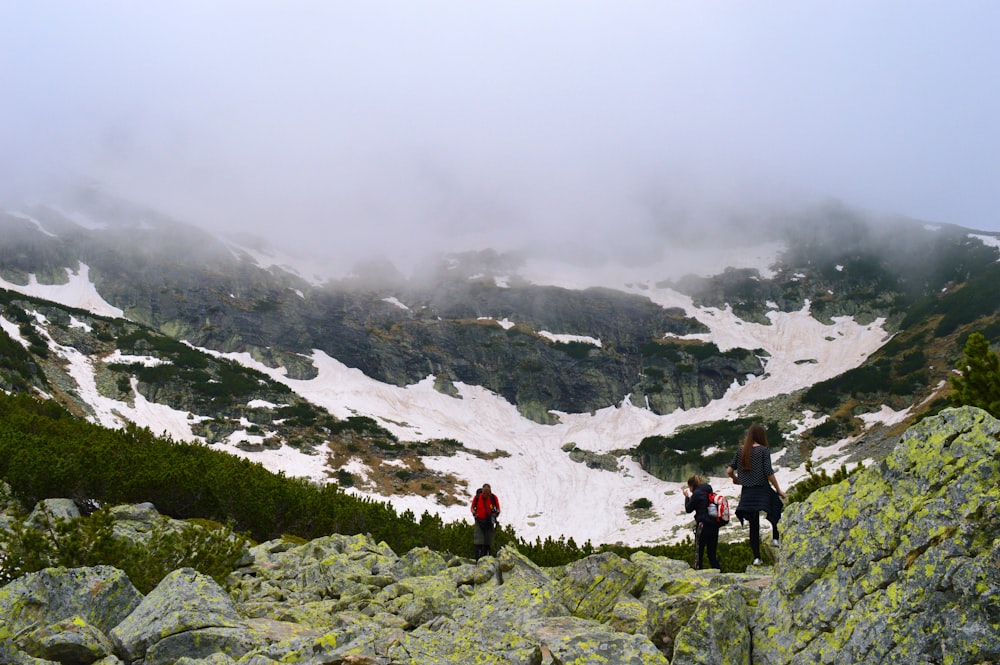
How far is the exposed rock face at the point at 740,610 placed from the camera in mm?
3867

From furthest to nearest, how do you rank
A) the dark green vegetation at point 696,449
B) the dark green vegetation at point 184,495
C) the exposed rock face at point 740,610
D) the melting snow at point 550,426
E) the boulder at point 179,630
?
the dark green vegetation at point 696,449 → the melting snow at point 550,426 → the dark green vegetation at point 184,495 → the boulder at point 179,630 → the exposed rock face at point 740,610

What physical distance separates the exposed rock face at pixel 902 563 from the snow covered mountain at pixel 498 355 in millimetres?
59067

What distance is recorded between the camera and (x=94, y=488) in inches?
782

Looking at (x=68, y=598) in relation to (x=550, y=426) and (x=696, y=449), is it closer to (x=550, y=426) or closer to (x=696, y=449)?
(x=696, y=449)

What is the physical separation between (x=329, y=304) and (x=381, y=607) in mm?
157408

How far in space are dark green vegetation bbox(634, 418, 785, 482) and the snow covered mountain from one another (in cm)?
97

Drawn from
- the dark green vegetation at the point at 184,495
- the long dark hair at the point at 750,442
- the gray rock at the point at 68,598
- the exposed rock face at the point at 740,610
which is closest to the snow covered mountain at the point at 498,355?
the dark green vegetation at the point at 184,495

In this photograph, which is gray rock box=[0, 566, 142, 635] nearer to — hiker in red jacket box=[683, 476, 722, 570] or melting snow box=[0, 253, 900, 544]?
hiker in red jacket box=[683, 476, 722, 570]

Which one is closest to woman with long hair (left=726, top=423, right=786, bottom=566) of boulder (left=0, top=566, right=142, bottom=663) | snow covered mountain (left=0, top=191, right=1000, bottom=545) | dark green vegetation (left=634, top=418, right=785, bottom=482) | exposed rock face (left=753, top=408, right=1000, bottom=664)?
exposed rock face (left=753, top=408, right=1000, bottom=664)

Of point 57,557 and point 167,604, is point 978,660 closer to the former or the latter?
point 167,604

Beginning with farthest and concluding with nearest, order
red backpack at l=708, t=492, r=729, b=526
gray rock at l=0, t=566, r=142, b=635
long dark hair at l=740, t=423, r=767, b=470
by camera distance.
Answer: red backpack at l=708, t=492, r=729, b=526
long dark hair at l=740, t=423, r=767, b=470
gray rock at l=0, t=566, r=142, b=635

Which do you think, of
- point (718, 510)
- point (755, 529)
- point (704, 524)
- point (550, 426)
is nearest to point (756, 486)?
point (755, 529)

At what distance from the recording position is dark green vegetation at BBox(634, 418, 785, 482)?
84.6m

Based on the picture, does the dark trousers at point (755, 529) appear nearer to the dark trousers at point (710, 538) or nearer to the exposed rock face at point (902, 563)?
the dark trousers at point (710, 538)
